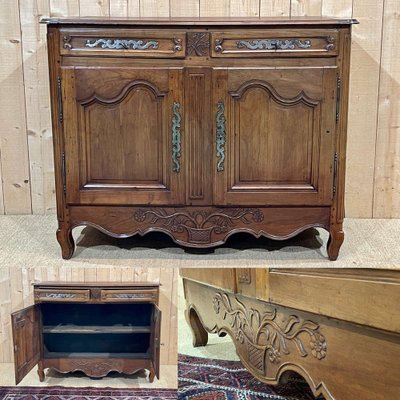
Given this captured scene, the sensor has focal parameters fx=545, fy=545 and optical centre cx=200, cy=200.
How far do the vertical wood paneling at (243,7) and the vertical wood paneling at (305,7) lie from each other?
0.15 m

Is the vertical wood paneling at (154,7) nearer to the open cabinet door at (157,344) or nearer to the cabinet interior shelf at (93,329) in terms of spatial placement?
the open cabinet door at (157,344)

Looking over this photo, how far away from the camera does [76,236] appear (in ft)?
7.41

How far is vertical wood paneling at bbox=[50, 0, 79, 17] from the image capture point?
231 centimetres

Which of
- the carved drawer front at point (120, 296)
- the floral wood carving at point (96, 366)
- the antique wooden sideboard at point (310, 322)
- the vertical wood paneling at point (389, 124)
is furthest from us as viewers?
the vertical wood paneling at point (389, 124)

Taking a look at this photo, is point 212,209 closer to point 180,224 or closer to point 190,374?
point 180,224

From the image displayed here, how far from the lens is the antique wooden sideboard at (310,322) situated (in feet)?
3.81

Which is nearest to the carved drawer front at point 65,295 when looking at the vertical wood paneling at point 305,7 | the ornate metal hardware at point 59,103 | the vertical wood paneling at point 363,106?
the ornate metal hardware at point 59,103

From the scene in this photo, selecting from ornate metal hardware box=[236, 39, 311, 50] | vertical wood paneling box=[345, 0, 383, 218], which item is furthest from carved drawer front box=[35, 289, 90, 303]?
vertical wood paneling box=[345, 0, 383, 218]

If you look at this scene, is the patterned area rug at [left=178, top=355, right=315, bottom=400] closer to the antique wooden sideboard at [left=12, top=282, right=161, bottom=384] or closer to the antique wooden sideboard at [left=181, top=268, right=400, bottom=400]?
the antique wooden sideboard at [left=181, top=268, right=400, bottom=400]

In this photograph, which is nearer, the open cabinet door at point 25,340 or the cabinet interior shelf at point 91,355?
the open cabinet door at point 25,340

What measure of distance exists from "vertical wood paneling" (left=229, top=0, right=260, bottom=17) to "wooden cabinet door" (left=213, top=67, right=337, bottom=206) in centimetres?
64

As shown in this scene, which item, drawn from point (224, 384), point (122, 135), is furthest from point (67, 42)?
point (224, 384)

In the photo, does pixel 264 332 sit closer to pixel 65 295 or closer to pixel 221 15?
pixel 65 295

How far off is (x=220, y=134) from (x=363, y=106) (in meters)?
0.85
